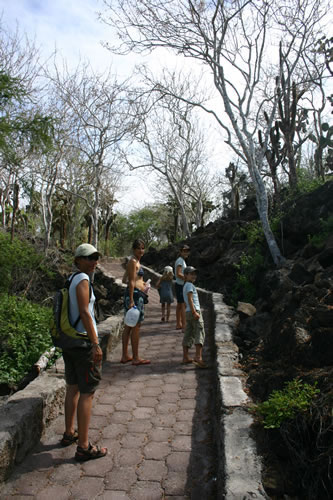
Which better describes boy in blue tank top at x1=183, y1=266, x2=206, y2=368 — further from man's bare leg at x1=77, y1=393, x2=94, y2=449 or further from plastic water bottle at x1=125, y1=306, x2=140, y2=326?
man's bare leg at x1=77, y1=393, x2=94, y2=449

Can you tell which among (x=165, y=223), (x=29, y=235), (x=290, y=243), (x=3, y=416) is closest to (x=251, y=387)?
(x=3, y=416)

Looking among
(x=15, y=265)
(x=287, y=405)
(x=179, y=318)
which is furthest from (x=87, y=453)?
(x=15, y=265)

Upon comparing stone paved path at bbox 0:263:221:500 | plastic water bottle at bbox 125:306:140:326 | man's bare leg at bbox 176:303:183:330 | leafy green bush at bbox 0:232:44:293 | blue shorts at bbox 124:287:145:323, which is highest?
leafy green bush at bbox 0:232:44:293

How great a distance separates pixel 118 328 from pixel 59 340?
14.0 feet

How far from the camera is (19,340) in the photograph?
25.1ft

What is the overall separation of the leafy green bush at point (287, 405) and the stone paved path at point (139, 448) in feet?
2.07

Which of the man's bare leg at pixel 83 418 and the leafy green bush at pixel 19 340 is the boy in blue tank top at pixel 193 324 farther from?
the man's bare leg at pixel 83 418

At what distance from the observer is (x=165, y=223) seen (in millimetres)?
54000

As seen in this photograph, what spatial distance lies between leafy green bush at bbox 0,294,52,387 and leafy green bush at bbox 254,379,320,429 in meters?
4.29

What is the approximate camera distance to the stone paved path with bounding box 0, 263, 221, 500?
10.5ft

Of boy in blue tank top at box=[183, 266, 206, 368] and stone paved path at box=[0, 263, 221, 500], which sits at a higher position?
boy in blue tank top at box=[183, 266, 206, 368]

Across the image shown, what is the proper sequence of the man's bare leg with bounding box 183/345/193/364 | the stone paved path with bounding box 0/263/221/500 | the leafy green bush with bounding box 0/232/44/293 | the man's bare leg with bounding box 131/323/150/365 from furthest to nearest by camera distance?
the leafy green bush with bounding box 0/232/44/293, the man's bare leg with bounding box 183/345/193/364, the man's bare leg with bounding box 131/323/150/365, the stone paved path with bounding box 0/263/221/500

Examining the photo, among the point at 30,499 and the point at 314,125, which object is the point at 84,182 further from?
the point at 30,499

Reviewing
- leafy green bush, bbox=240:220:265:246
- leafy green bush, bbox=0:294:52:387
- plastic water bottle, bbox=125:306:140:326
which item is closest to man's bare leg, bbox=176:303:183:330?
leafy green bush, bbox=0:294:52:387
